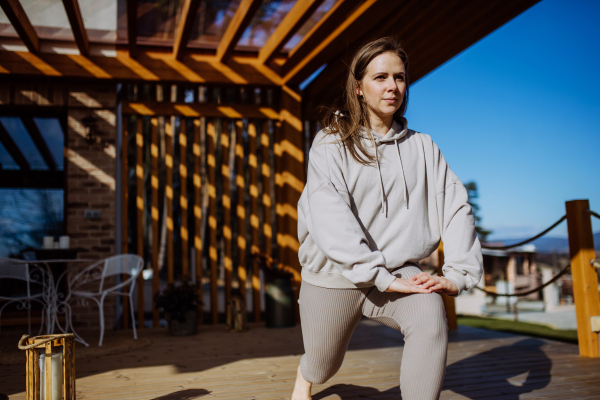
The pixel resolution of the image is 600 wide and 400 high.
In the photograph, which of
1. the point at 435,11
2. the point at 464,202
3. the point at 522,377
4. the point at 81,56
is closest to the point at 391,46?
the point at 464,202

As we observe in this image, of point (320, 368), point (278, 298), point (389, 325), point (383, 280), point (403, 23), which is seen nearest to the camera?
point (383, 280)

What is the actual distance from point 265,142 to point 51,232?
272cm

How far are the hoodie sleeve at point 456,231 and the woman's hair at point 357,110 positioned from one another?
0.85 feet

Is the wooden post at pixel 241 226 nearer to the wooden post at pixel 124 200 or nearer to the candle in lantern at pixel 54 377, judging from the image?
the wooden post at pixel 124 200

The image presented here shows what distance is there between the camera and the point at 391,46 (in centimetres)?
175

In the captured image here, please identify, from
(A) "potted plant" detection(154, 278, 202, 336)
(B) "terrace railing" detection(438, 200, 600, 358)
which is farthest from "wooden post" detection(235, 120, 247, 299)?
(B) "terrace railing" detection(438, 200, 600, 358)

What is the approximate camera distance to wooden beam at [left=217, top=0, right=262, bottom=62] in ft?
13.9

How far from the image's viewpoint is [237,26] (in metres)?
4.67

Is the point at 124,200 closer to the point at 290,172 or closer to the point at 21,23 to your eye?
the point at 290,172

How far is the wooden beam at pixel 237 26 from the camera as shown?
4223 millimetres

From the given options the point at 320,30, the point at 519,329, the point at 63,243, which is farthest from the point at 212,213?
the point at 519,329

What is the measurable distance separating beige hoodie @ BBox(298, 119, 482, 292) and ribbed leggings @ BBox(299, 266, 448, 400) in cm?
6

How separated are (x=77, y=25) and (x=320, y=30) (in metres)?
2.20

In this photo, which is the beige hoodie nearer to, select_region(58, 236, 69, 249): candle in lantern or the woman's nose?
the woman's nose
